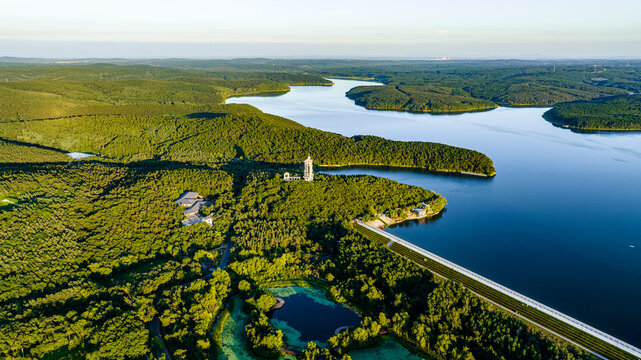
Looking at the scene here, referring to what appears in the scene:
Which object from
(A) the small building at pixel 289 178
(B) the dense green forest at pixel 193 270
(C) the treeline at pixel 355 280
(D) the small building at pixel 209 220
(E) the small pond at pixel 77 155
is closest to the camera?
(C) the treeline at pixel 355 280

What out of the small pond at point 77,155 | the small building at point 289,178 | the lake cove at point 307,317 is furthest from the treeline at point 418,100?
the lake cove at point 307,317

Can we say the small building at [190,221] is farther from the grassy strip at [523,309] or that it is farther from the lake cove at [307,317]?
the grassy strip at [523,309]

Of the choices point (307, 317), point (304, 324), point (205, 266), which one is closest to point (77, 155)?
point (205, 266)

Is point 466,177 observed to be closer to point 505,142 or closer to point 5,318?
point 505,142

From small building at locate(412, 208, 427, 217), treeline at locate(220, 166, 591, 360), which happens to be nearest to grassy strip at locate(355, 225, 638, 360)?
treeline at locate(220, 166, 591, 360)

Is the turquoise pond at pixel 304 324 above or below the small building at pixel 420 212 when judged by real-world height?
below

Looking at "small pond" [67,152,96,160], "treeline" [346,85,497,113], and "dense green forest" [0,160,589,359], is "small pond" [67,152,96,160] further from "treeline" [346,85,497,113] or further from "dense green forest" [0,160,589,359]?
"treeline" [346,85,497,113]
